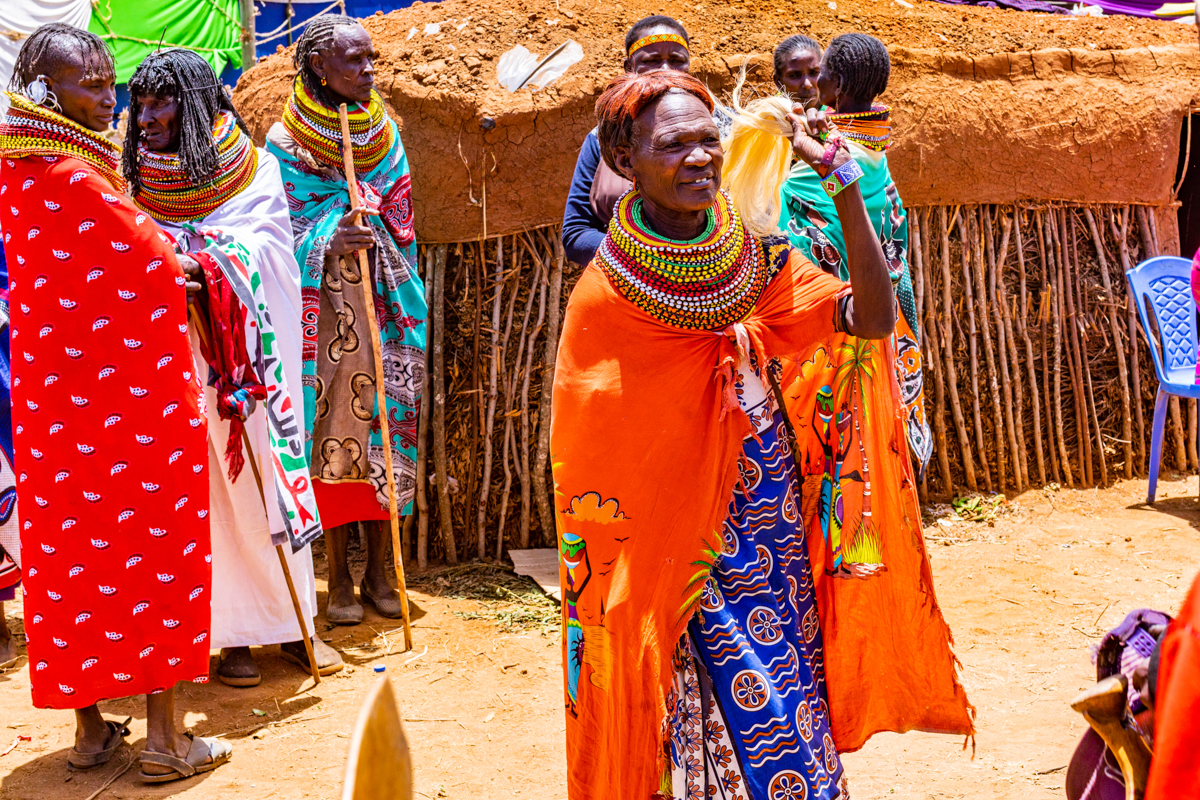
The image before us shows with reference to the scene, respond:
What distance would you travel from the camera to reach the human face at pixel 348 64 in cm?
500

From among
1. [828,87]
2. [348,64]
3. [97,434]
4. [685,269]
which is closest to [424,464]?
[348,64]

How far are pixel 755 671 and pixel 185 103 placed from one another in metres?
3.01

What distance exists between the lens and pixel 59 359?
369 centimetres

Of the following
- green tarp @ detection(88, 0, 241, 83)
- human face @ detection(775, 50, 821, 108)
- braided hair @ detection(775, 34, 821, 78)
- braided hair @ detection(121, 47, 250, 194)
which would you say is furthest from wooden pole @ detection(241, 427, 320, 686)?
green tarp @ detection(88, 0, 241, 83)

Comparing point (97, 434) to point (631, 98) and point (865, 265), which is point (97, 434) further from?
point (865, 265)

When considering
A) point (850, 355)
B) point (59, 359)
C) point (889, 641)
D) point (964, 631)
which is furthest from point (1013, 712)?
point (59, 359)

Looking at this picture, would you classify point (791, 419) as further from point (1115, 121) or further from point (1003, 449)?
point (1115, 121)

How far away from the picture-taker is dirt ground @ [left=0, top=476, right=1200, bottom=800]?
389cm

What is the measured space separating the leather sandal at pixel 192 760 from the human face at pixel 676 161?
2.60 meters

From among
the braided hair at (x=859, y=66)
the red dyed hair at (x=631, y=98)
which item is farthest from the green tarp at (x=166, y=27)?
the red dyed hair at (x=631, y=98)

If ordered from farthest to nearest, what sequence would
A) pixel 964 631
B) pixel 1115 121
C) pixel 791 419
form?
pixel 1115 121 → pixel 964 631 → pixel 791 419

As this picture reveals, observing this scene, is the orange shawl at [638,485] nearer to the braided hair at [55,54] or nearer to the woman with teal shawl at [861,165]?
the woman with teal shawl at [861,165]

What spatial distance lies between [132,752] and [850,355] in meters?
3.00

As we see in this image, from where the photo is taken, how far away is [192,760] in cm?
397
